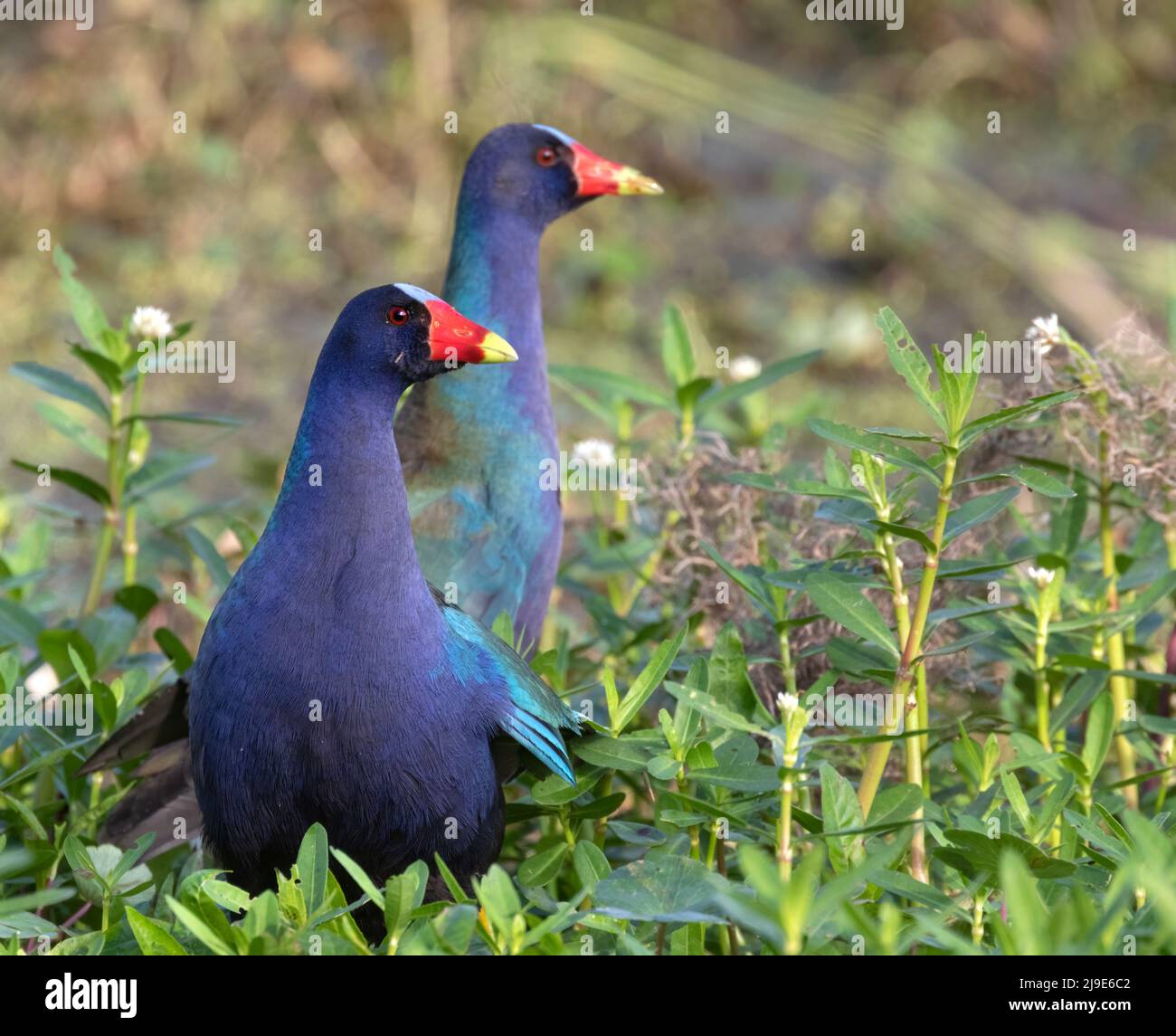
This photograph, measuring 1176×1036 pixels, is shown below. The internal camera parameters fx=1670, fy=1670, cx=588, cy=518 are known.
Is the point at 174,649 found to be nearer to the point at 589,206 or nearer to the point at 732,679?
the point at 732,679

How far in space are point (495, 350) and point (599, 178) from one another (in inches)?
49.3

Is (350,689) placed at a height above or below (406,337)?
below

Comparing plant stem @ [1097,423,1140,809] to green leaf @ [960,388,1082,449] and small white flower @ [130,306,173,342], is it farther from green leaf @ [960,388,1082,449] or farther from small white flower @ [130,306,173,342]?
small white flower @ [130,306,173,342]

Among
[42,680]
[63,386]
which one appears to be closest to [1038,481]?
[63,386]

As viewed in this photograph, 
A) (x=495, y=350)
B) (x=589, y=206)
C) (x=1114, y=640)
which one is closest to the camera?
(x=495, y=350)

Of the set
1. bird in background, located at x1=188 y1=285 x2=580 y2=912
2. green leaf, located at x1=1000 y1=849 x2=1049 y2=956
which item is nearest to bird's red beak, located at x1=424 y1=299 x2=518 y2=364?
bird in background, located at x1=188 y1=285 x2=580 y2=912

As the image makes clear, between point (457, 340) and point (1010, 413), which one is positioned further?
point (457, 340)

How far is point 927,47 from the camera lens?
7328 mm

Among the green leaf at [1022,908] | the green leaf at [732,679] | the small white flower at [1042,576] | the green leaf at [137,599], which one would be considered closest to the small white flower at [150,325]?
the green leaf at [137,599]

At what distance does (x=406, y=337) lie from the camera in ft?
8.43

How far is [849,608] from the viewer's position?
7.47 feet

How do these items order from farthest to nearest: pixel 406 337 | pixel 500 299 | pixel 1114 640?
pixel 500 299, pixel 1114 640, pixel 406 337

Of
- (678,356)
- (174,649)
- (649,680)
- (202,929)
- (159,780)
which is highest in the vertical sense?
(678,356)

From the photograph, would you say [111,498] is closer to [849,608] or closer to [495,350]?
[495,350]
